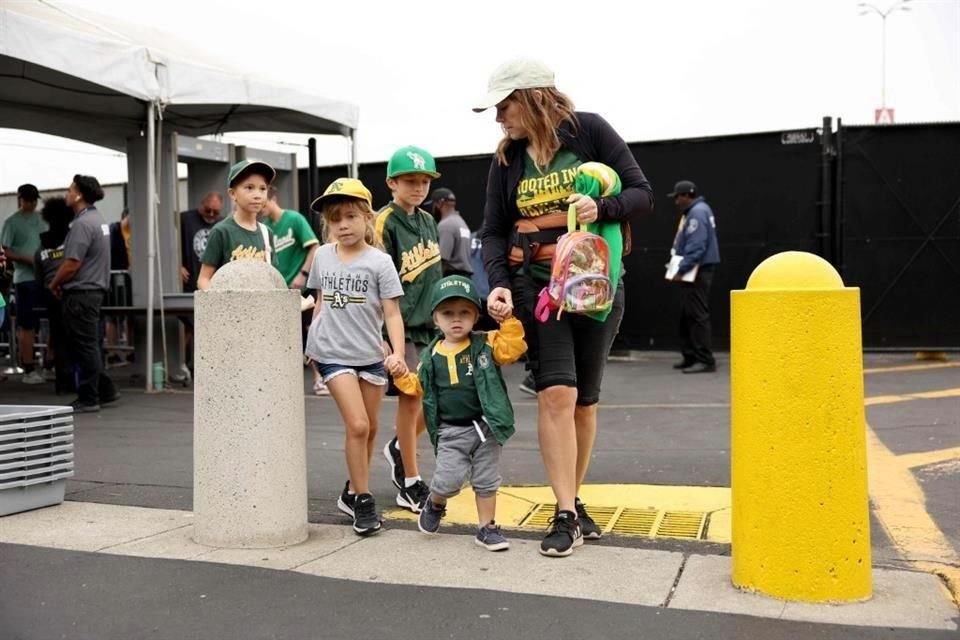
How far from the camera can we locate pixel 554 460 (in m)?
4.61

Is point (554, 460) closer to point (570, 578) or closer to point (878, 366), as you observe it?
point (570, 578)

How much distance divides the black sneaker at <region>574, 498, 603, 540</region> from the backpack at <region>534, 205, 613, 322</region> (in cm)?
95

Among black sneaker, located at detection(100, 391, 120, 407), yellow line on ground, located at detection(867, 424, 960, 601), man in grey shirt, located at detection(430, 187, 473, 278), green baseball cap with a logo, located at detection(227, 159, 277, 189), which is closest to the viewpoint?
yellow line on ground, located at detection(867, 424, 960, 601)

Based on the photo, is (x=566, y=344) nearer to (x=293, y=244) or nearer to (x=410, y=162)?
(x=410, y=162)

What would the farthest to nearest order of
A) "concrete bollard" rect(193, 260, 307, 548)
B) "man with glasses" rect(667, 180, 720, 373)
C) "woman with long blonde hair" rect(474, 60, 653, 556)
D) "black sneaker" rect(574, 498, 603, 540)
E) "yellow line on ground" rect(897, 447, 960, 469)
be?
"man with glasses" rect(667, 180, 720, 373), "yellow line on ground" rect(897, 447, 960, 469), "black sneaker" rect(574, 498, 603, 540), "concrete bollard" rect(193, 260, 307, 548), "woman with long blonde hair" rect(474, 60, 653, 556)

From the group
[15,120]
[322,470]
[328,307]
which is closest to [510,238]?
[328,307]

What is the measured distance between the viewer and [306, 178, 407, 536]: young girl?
201 inches

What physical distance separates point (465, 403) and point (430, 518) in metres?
0.57

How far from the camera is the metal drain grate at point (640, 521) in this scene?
498cm

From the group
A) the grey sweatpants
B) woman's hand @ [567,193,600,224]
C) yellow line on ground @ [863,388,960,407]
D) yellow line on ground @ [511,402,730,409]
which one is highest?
woman's hand @ [567,193,600,224]

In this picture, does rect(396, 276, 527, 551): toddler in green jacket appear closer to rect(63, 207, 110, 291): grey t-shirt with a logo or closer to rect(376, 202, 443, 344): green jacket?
rect(376, 202, 443, 344): green jacket

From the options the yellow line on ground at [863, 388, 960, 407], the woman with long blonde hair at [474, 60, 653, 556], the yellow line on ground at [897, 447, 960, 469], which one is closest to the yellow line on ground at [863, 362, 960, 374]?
the yellow line on ground at [863, 388, 960, 407]

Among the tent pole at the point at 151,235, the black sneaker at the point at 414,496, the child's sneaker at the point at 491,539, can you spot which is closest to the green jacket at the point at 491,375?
the child's sneaker at the point at 491,539

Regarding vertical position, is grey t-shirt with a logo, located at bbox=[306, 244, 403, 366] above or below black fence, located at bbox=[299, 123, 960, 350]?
below
